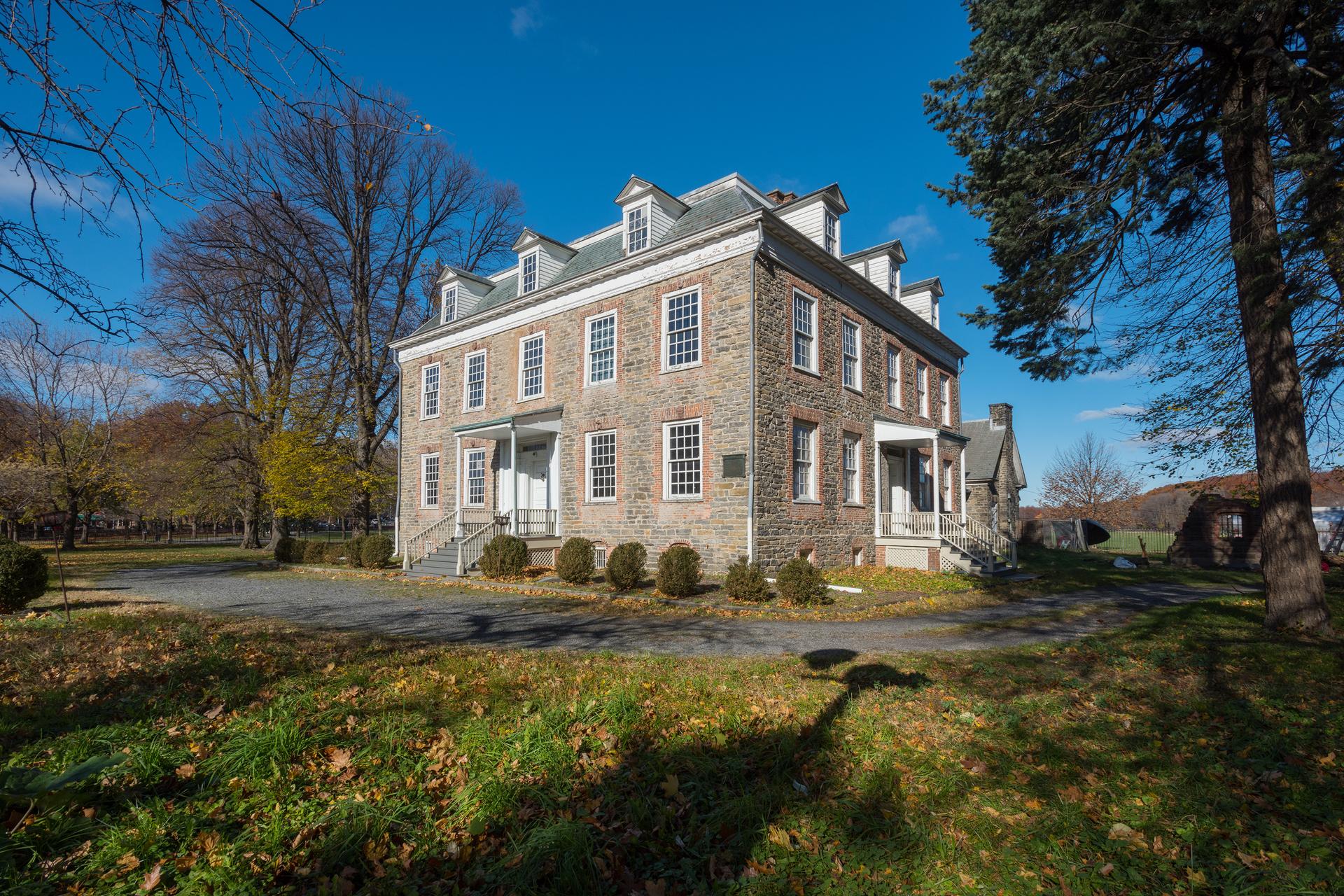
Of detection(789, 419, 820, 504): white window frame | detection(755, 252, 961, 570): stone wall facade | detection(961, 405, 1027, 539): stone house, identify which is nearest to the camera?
detection(755, 252, 961, 570): stone wall facade

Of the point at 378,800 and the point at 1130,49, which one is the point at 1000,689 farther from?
the point at 1130,49

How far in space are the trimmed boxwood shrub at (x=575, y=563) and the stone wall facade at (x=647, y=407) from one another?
1.90m

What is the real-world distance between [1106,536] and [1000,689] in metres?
35.3

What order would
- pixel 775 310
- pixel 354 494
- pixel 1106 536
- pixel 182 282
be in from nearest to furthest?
pixel 775 310 → pixel 354 494 → pixel 182 282 → pixel 1106 536

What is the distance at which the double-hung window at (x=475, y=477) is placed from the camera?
71.6 ft

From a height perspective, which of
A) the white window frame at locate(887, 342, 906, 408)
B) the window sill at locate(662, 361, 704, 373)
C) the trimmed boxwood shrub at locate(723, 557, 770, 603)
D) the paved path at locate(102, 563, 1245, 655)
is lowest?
the paved path at locate(102, 563, 1245, 655)

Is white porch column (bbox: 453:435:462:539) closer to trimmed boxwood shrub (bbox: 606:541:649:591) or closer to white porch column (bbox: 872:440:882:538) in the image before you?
trimmed boxwood shrub (bbox: 606:541:649:591)

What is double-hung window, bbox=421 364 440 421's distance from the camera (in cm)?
2436

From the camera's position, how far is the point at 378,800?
12.0ft

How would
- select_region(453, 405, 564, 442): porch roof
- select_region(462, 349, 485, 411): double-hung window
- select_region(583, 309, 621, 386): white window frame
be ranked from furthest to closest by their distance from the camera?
select_region(462, 349, 485, 411): double-hung window < select_region(453, 405, 564, 442): porch roof < select_region(583, 309, 621, 386): white window frame

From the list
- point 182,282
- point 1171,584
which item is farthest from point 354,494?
point 1171,584

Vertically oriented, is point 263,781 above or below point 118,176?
below

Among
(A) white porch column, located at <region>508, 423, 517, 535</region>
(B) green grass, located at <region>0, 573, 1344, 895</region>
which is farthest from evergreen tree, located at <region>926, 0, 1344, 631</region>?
(A) white porch column, located at <region>508, 423, 517, 535</region>

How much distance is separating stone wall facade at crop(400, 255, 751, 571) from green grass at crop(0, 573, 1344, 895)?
8665mm
